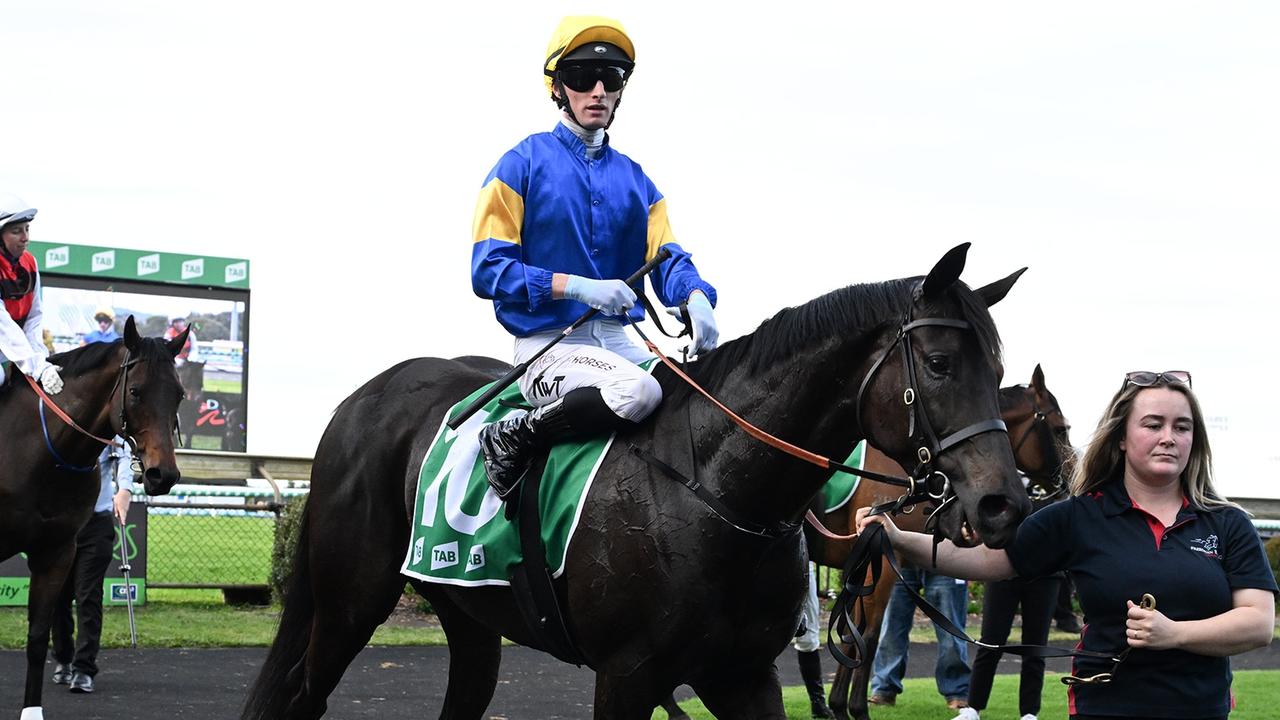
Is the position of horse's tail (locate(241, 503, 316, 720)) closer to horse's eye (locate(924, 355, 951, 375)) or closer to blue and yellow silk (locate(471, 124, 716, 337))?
blue and yellow silk (locate(471, 124, 716, 337))

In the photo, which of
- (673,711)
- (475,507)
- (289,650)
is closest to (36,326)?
(289,650)

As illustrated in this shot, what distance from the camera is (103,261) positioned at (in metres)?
23.3

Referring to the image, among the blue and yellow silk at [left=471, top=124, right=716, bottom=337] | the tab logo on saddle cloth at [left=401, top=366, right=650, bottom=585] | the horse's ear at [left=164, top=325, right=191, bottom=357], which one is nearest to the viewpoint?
the tab logo on saddle cloth at [left=401, top=366, right=650, bottom=585]

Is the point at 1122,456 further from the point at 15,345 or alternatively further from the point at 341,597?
the point at 15,345

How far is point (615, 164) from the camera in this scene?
438 cm

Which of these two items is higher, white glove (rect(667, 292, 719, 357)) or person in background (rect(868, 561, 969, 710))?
white glove (rect(667, 292, 719, 357))

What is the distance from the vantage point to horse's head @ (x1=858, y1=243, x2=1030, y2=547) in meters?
3.12

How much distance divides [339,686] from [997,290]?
21.3 ft

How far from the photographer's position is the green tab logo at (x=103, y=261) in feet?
75.8

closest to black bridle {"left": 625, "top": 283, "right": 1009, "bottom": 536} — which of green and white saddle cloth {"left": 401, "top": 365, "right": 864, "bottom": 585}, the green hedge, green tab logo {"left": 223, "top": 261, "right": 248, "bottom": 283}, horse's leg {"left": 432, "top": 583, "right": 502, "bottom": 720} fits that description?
green and white saddle cloth {"left": 401, "top": 365, "right": 864, "bottom": 585}

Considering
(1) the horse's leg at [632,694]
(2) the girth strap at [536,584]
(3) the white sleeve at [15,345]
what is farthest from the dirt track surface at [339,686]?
(1) the horse's leg at [632,694]

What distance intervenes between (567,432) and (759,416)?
584 millimetres

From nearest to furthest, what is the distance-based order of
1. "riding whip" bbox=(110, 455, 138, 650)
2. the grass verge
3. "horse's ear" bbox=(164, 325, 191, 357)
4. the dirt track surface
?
1. "horse's ear" bbox=(164, 325, 191, 357)
2. the dirt track surface
3. the grass verge
4. "riding whip" bbox=(110, 455, 138, 650)

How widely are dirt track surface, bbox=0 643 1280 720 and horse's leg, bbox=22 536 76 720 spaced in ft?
2.22
